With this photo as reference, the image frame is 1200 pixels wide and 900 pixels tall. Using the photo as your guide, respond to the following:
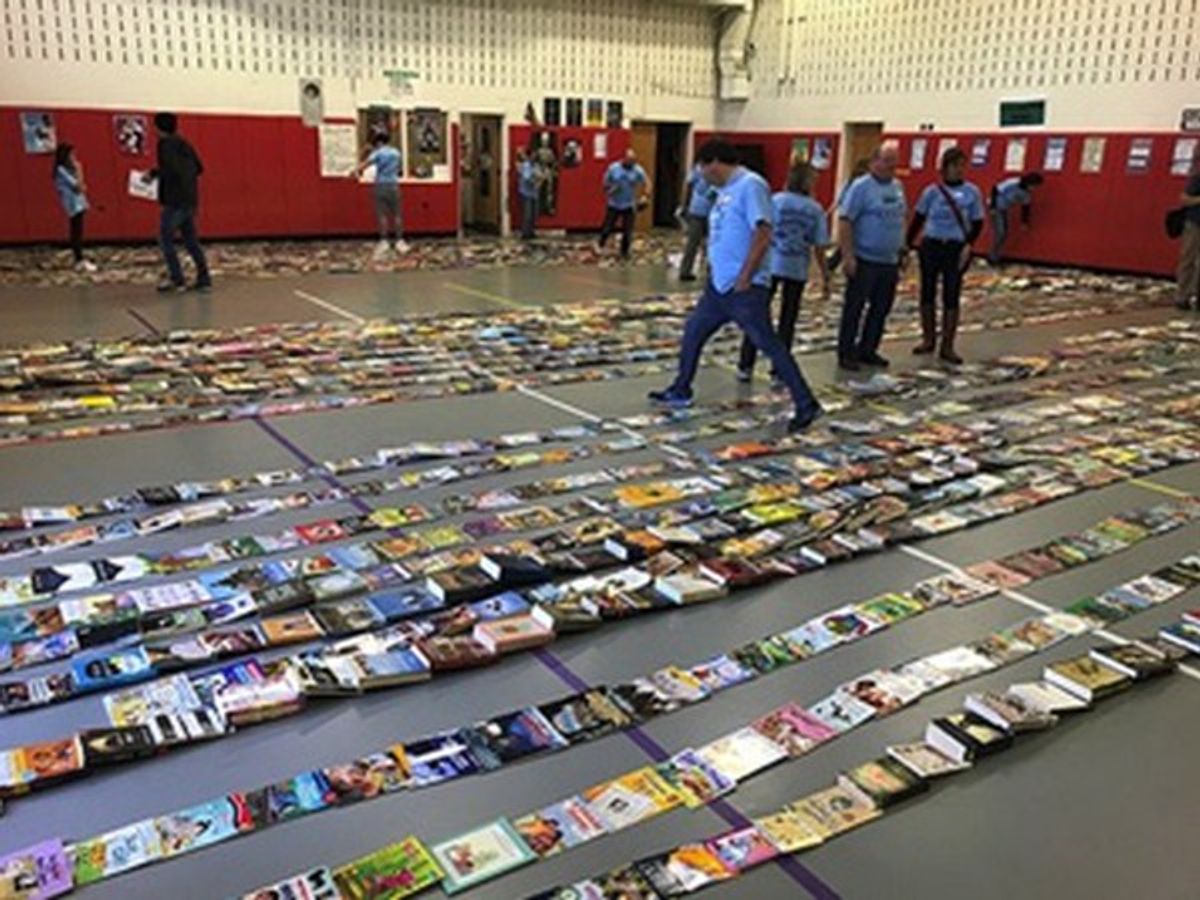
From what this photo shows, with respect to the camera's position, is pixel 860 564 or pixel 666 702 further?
pixel 860 564

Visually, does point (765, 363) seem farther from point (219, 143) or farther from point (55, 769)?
point (219, 143)

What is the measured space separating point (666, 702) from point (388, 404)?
376 centimetres

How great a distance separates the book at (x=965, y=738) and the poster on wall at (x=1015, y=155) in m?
15.3

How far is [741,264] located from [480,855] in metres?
3.98

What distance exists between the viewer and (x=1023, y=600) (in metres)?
3.73

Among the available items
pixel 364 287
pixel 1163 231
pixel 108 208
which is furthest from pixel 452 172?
pixel 1163 231

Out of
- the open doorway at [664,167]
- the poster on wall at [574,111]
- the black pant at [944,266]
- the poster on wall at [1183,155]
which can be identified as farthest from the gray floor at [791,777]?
Answer: the open doorway at [664,167]

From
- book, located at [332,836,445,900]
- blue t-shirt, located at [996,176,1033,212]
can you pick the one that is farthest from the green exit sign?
book, located at [332,836,445,900]

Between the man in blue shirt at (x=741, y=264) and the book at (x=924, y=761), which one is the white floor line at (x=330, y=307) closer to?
the man in blue shirt at (x=741, y=264)

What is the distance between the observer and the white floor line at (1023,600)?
3.23 meters

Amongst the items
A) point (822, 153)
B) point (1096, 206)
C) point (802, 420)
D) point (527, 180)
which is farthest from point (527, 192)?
point (802, 420)

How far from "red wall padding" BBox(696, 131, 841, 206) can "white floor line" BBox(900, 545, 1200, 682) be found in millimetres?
15843

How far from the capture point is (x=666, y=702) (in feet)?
9.70

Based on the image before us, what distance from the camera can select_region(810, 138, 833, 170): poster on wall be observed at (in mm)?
19250
